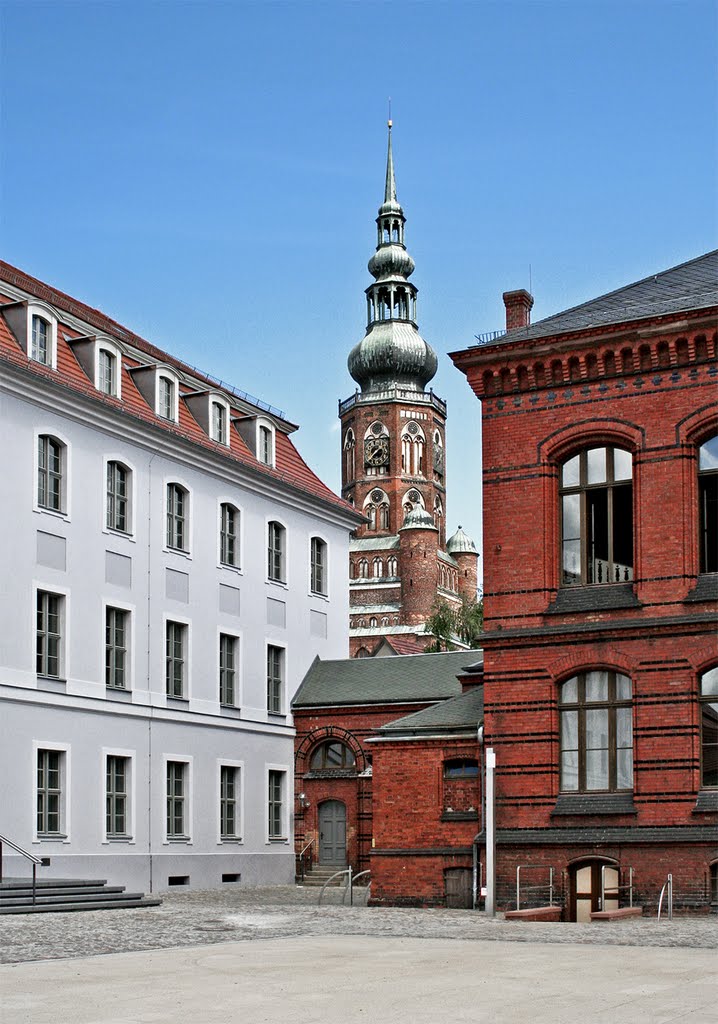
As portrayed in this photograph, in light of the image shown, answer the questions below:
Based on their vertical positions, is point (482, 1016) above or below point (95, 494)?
below

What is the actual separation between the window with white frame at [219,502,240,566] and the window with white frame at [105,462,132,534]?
395 cm

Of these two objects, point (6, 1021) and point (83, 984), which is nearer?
point (6, 1021)

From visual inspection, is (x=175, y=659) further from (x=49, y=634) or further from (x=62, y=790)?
(x=62, y=790)

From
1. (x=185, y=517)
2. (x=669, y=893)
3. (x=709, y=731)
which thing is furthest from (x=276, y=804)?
(x=669, y=893)

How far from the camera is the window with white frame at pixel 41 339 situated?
31.1 m

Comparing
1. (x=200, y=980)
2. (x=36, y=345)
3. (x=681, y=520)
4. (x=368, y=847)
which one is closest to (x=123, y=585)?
(x=36, y=345)

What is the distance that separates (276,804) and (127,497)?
10142mm

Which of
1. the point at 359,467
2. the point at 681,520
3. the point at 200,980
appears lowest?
the point at 200,980

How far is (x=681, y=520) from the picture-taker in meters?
24.0

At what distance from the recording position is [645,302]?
83.1 feet

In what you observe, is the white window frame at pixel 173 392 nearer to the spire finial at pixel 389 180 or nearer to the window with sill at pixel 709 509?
the window with sill at pixel 709 509

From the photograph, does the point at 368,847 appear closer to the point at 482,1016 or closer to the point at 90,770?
the point at 90,770

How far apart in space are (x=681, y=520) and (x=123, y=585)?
1389 cm

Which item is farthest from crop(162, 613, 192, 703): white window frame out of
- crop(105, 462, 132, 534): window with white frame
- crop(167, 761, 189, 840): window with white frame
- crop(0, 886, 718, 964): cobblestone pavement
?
crop(0, 886, 718, 964): cobblestone pavement
